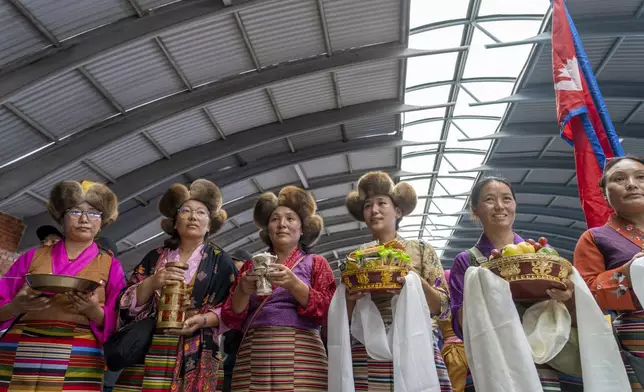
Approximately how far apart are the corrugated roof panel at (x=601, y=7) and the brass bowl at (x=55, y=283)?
1049cm

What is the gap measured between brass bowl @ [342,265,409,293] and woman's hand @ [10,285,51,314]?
1570 millimetres

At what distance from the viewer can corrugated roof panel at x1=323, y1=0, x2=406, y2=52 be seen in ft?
31.2

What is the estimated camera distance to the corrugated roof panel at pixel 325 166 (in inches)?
624

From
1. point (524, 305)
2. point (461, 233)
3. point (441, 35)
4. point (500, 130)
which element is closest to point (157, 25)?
point (441, 35)

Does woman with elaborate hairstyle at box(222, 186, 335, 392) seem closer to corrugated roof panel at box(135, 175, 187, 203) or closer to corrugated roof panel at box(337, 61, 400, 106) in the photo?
corrugated roof panel at box(337, 61, 400, 106)

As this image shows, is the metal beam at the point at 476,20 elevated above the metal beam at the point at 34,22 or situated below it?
above

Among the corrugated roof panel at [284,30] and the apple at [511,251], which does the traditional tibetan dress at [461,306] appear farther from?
the corrugated roof panel at [284,30]

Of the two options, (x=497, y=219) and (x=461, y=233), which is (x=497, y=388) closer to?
(x=497, y=219)

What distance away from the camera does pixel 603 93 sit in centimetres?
1162

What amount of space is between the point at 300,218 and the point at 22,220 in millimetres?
11868

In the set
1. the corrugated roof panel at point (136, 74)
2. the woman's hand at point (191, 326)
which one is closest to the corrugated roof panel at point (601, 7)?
the corrugated roof panel at point (136, 74)

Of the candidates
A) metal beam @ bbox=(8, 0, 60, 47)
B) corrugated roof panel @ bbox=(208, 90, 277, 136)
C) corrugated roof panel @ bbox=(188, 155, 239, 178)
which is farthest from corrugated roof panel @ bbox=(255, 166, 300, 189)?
metal beam @ bbox=(8, 0, 60, 47)

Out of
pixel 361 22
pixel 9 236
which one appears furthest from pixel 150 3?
pixel 9 236

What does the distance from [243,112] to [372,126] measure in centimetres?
411
